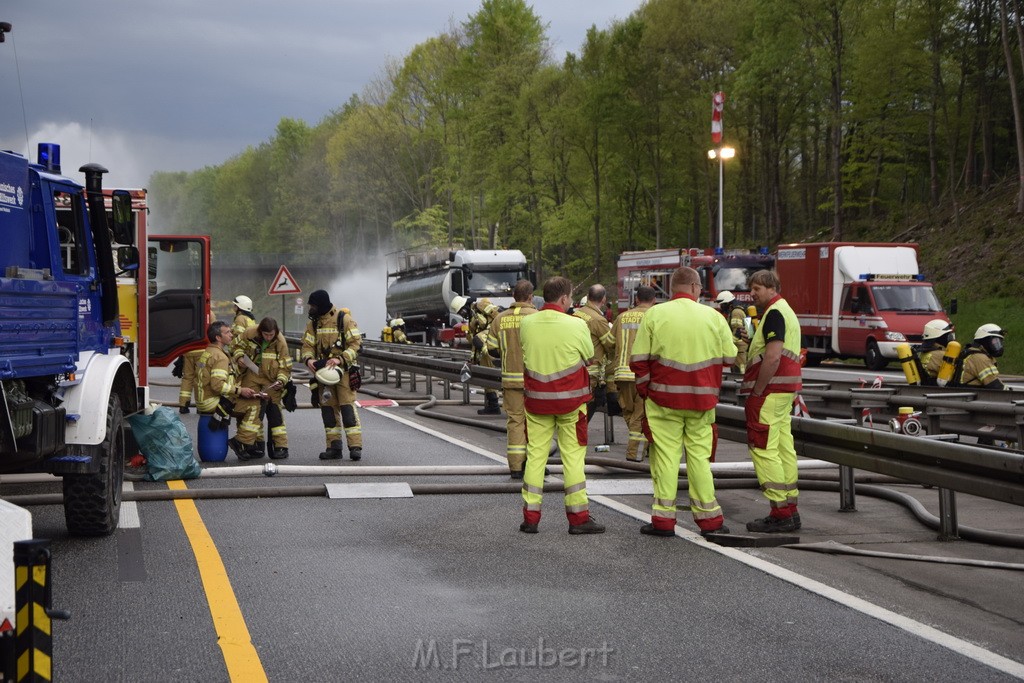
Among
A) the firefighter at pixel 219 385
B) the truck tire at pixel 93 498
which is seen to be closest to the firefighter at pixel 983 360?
the firefighter at pixel 219 385

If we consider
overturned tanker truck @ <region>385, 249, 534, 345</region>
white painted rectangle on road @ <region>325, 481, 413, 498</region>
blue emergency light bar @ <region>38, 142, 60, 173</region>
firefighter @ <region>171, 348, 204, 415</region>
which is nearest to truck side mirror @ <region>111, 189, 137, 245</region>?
blue emergency light bar @ <region>38, 142, 60, 173</region>

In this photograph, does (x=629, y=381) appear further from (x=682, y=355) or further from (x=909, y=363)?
(x=682, y=355)

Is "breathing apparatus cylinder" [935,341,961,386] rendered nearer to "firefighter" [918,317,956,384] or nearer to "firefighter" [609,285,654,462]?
"firefighter" [918,317,956,384]

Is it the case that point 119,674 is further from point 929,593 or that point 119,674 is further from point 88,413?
point 929,593

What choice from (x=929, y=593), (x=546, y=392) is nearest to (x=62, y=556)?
(x=546, y=392)

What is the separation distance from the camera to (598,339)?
13633 millimetres

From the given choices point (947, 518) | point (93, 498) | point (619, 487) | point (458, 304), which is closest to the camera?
point (93, 498)

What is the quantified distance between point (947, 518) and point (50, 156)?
257 inches

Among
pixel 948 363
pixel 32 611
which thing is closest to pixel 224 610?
pixel 32 611

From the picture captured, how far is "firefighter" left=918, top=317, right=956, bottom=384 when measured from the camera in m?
13.8

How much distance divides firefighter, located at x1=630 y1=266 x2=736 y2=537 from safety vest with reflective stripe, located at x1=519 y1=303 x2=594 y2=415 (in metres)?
0.45

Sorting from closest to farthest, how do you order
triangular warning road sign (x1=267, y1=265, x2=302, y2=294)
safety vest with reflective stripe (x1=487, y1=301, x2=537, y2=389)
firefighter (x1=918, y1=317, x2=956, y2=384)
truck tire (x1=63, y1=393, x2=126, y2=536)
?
truck tire (x1=63, y1=393, x2=126, y2=536) < safety vest with reflective stripe (x1=487, y1=301, x2=537, y2=389) < firefighter (x1=918, y1=317, x2=956, y2=384) < triangular warning road sign (x1=267, y1=265, x2=302, y2=294)

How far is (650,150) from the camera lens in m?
59.0

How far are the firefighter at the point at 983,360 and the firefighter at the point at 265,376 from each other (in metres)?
6.89
